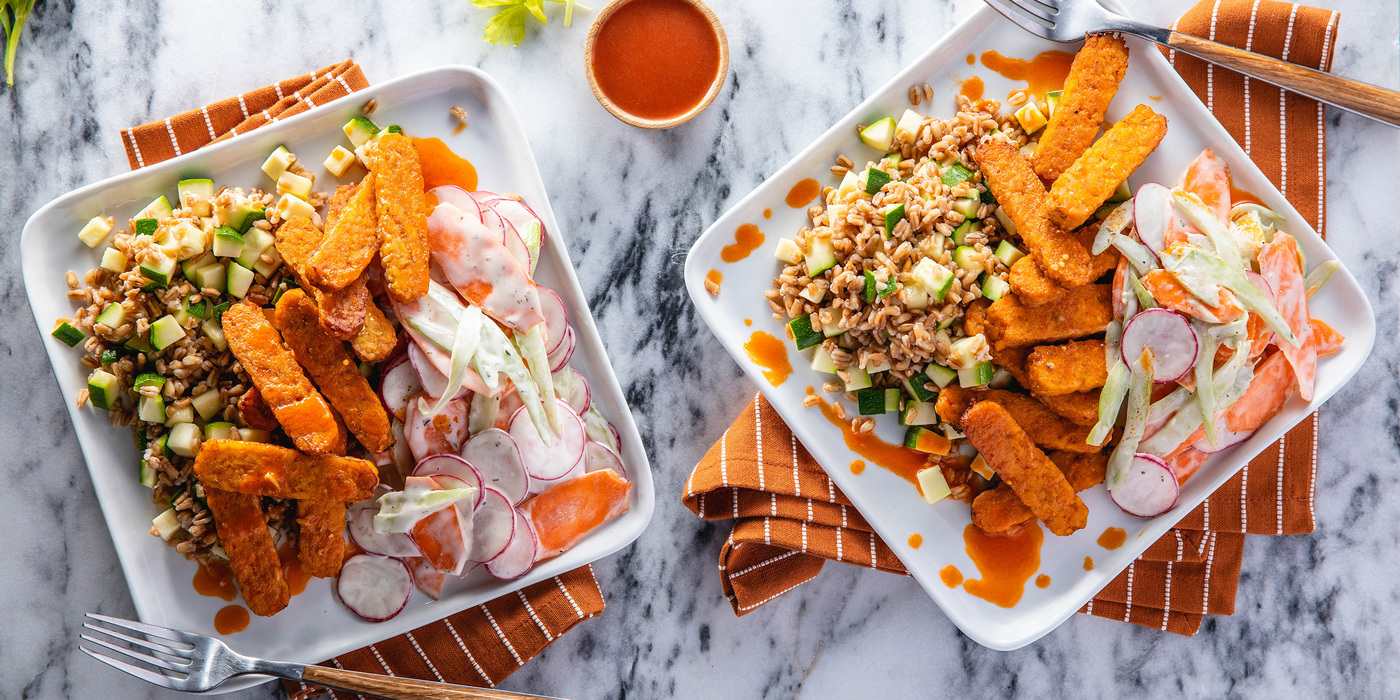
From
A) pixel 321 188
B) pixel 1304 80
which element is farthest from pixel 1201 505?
pixel 321 188

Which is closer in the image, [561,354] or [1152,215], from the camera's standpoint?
[1152,215]

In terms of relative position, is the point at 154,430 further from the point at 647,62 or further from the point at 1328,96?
the point at 1328,96

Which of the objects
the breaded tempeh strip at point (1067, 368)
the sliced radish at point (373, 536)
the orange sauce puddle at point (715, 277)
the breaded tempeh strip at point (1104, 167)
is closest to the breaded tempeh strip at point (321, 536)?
the sliced radish at point (373, 536)

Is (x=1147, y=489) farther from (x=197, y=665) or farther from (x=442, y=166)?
(x=197, y=665)

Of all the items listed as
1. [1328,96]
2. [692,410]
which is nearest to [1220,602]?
[1328,96]

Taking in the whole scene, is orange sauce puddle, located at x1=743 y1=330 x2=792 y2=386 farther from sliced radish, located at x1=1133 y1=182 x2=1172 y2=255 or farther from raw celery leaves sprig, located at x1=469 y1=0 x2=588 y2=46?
raw celery leaves sprig, located at x1=469 y1=0 x2=588 y2=46

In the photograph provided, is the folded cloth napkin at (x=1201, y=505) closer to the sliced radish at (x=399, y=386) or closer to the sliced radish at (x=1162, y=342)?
the sliced radish at (x=1162, y=342)
